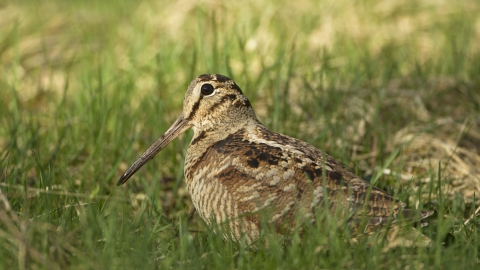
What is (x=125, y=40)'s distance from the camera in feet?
25.5

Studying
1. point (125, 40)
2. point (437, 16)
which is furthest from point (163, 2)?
point (437, 16)

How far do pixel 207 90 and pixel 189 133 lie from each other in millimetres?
905

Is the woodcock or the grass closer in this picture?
the grass

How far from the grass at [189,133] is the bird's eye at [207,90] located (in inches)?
26.5

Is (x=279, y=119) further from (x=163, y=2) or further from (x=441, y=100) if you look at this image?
(x=163, y=2)

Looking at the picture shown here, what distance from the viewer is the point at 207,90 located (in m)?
4.18

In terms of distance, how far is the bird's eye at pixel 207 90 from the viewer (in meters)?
4.18

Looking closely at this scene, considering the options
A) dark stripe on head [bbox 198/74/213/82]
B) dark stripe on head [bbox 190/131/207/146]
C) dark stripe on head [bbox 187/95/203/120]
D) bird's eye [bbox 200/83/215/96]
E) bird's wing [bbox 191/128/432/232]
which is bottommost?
bird's wing [bbox 191/128/432/232]

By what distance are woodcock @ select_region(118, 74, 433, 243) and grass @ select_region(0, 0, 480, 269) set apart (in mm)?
138

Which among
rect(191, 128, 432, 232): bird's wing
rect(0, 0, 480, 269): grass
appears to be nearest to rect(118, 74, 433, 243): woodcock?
rect(191, 128, 432, 232): bird's wing

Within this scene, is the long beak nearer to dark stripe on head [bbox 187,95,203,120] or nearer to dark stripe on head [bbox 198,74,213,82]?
dark stripe on head [bbox 187,95,203,120]

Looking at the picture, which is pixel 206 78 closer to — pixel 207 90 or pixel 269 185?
pixel 207 90

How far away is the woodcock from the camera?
338cm

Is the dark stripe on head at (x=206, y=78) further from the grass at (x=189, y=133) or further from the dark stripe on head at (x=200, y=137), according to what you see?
the grass at (x=189, y=133)
